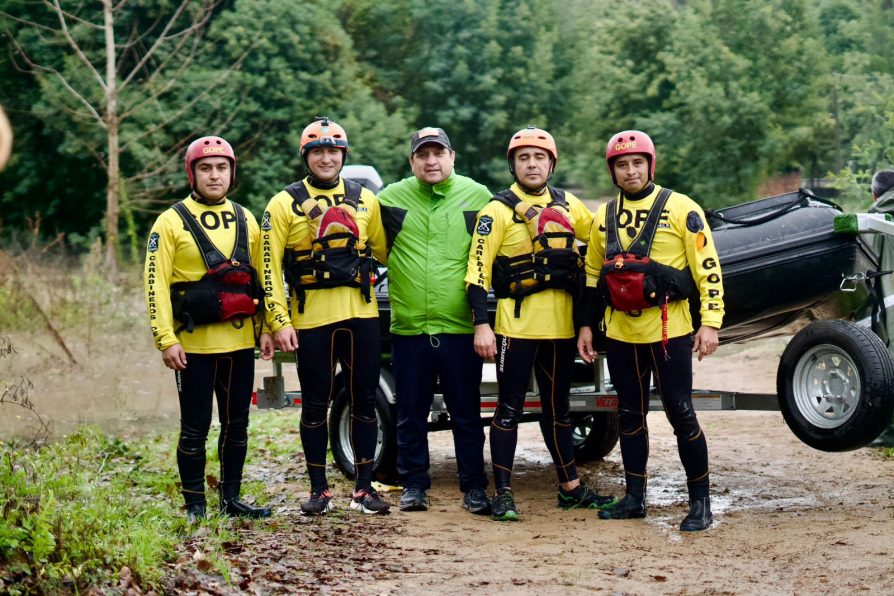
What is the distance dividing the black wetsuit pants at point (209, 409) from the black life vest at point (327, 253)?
55 centimetres

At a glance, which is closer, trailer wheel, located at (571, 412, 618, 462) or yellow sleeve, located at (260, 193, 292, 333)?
yellow sleeve, located at (260, 193, 292, 333)

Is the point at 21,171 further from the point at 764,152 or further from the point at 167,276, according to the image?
the point at 167,276

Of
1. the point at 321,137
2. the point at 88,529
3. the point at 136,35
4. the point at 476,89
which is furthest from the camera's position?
the point at 476,89

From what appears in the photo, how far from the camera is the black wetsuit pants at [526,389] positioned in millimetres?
7262

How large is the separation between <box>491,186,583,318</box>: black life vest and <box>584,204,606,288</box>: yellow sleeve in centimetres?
10

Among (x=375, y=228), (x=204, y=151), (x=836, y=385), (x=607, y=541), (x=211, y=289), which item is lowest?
(x=607, y=541)

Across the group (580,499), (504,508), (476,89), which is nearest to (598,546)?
(504,508)

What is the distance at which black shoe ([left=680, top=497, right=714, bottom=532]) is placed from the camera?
22.7 ft

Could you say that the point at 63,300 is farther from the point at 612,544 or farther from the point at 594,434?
the point at 612,544

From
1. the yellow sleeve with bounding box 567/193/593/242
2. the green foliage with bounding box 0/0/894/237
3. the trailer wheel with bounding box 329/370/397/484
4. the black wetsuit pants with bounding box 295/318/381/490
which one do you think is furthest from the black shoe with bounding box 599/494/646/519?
the green foliage with bounding box 0/0/894/237

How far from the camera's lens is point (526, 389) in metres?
7.36

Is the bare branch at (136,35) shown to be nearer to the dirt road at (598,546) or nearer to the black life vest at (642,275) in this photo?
the dirt road at (598,546)

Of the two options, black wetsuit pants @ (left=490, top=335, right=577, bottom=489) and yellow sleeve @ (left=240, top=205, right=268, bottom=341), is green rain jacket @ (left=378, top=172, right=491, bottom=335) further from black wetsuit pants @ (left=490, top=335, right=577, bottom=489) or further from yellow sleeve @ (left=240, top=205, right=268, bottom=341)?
yellow sleeve @ (left=240, top=205, right=268, bottom=341)

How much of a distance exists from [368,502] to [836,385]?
2.91m
